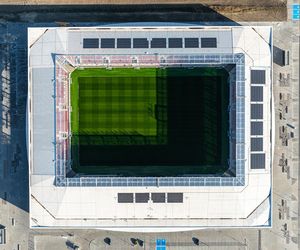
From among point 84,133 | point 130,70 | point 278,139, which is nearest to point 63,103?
point 84,133

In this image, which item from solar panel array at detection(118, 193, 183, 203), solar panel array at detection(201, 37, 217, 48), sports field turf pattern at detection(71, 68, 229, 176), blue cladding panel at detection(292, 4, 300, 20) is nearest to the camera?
solar panel array at detection(118, 193, 183, 203)

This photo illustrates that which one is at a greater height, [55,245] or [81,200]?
[81,200]

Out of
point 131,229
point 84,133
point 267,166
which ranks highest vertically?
point 84,133

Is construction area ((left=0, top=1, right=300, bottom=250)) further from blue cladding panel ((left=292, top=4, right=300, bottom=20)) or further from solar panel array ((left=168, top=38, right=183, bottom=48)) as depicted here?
solar panel array ((left=168, top=38, right=183, bottom=48))

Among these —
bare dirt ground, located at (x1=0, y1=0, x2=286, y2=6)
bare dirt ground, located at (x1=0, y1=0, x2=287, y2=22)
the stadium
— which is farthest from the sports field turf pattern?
bare dirt ground, located at (x1=0, y1=0, x2=286, y2=6)

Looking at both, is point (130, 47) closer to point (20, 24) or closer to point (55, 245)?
point (20, 24)

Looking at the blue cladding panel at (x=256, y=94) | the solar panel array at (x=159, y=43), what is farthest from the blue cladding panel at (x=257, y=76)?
the solar panel array at (x=159, y=43)

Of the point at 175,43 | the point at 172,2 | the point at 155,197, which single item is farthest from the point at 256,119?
the point at 172,2
